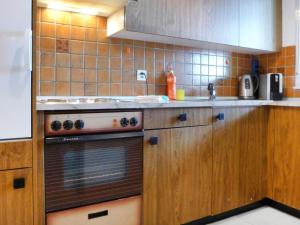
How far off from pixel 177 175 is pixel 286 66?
167cm

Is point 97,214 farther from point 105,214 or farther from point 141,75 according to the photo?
point 141,75

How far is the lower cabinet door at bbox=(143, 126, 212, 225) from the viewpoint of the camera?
1716mm

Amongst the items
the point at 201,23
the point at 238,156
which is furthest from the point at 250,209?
the point at 201,23

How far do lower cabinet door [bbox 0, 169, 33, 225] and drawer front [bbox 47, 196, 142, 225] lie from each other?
0.13m

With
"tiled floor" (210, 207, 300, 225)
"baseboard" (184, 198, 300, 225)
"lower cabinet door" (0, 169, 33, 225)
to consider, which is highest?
"lower cabinet door" (0, 169, 33, 225)

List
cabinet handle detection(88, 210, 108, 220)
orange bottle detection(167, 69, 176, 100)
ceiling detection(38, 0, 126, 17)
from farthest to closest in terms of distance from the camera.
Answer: orange bottle detection(167, 69, 176, 100) < ceiling detection(38, 0, 126, 17) < cabinet handle detection(88, 210, 108, 220)

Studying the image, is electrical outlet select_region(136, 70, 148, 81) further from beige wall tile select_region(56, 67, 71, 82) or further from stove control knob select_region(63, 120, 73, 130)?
stove control knob select_region(63, 120, 73, 130)

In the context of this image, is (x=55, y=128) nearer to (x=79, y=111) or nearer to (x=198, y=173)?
(x=79, y=111)

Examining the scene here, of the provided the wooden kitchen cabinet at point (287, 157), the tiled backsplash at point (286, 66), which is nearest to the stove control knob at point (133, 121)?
the wooden kitchen cabinet at point (287, 157)

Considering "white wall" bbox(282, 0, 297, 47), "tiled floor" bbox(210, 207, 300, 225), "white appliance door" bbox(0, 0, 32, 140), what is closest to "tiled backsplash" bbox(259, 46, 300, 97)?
"white wall" bbox(282, 0, 297, 47)

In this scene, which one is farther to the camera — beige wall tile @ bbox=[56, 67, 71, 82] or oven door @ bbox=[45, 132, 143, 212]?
beige wall tile @ bbox=[56, 67, 71, 82]

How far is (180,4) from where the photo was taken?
2.06 metres

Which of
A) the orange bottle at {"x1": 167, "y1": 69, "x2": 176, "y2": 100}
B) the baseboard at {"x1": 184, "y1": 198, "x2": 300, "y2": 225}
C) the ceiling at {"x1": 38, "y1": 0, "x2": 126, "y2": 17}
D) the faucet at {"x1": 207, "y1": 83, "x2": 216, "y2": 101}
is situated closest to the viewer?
the ceiling at {"x1": 38, "y1": 0, "x2": 126, "y2": 17}

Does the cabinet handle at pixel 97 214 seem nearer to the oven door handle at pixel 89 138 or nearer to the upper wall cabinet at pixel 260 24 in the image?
the oven door handle at pixel 89 138
